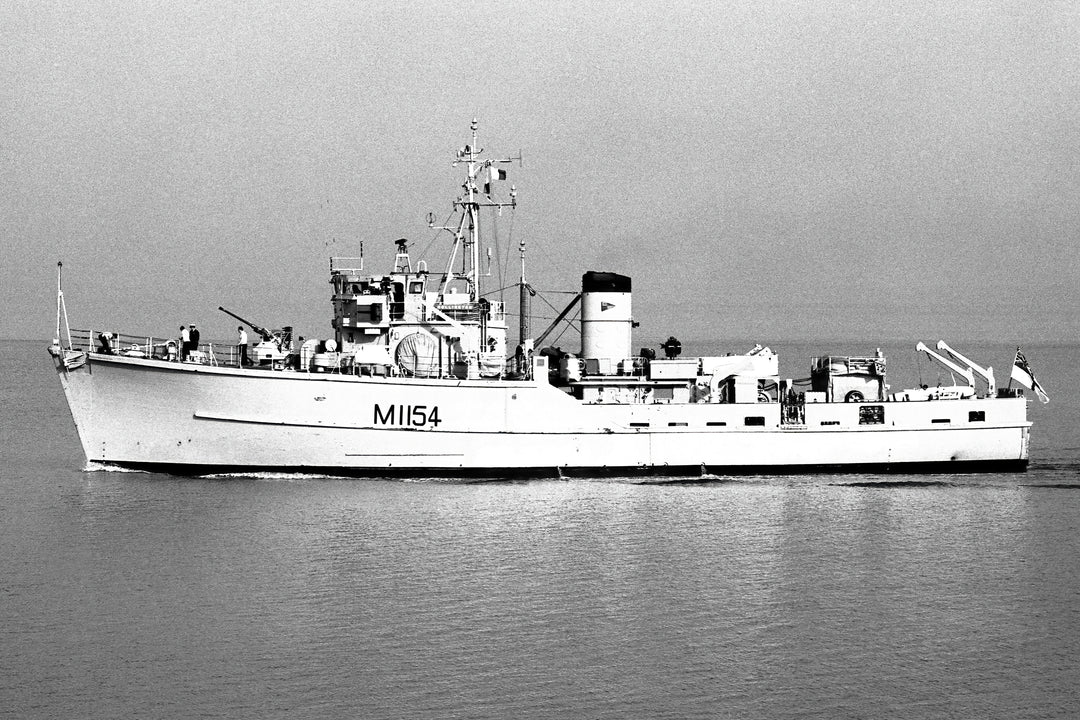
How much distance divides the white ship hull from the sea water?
2.58 feet

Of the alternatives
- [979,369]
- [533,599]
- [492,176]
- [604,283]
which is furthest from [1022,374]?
[533,599]

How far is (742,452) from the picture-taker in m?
31.9

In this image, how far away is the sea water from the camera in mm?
16266

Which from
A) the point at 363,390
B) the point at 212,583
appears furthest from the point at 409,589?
the point at 363,390

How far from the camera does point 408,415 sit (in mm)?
30156

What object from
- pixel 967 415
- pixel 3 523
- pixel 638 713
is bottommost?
pixel 638 713

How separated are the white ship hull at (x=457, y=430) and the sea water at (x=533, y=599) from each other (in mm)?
786

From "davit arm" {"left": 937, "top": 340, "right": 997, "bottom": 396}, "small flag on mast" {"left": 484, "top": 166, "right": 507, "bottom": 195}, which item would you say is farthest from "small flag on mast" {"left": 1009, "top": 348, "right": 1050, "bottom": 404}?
"small flag on mast" {"left": 484, "top": 166, "right": 507, "bottom": 195}

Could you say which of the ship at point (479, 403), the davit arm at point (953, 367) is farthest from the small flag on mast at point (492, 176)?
the davit arm at point (953, 367)

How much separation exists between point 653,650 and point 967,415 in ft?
59.8

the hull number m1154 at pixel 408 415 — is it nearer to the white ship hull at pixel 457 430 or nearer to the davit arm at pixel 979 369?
the white ship hull at pixel 457 430

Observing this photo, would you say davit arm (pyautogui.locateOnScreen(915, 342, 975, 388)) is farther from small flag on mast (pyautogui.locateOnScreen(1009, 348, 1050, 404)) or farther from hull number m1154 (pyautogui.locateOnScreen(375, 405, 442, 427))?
hull number m1154 (pyautogui.locateOnScreen(375, 405, 442, 427))

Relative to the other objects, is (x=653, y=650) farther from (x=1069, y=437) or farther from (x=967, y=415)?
(x=1069, y=437)

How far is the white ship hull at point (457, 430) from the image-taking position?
29625 mm
